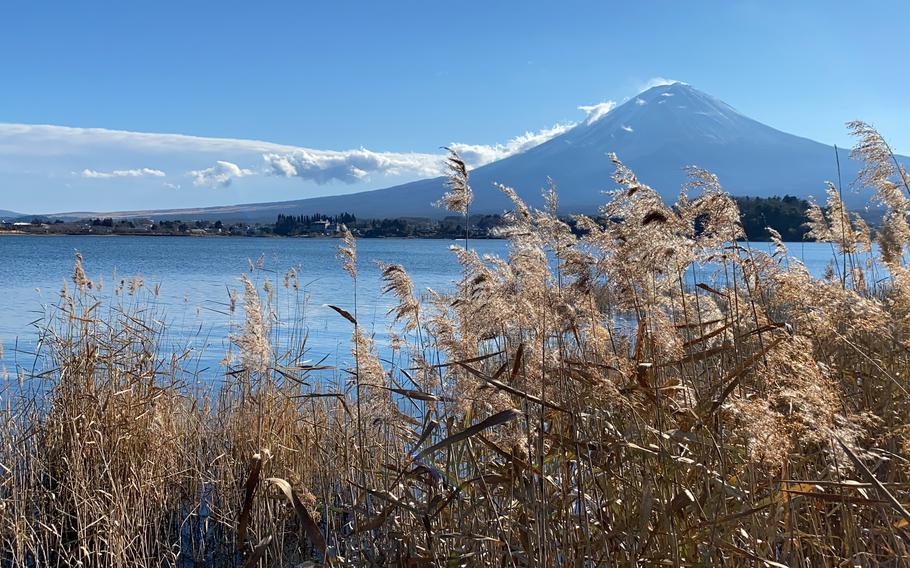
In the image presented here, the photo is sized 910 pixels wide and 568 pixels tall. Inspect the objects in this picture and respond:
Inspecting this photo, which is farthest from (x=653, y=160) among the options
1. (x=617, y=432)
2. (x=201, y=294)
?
(x=617, y=432)

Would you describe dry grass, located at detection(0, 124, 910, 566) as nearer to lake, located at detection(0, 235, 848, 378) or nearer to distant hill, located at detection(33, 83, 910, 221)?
lake, located at detection(0, 235, 848, 378)

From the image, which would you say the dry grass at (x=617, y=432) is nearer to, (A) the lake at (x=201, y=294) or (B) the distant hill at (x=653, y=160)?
(A) the lake at (x=201, y=294)

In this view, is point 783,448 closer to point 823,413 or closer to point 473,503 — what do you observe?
point 823,413

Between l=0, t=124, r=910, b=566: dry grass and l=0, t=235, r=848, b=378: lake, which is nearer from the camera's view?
l=0, t=124, r=910, b=566: dry grass

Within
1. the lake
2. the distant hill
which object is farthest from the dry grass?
the distant hill

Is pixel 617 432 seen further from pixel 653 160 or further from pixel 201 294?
pixel 653 160

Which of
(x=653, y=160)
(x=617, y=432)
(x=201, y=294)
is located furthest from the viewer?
(x=653, y=160)

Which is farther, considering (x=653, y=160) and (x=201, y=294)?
(x=653, y=160)

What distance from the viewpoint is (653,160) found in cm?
13850

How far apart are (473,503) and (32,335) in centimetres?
1250

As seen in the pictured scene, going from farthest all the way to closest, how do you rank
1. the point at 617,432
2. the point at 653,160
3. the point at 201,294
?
the point at 653,160 < the point at 201,294 < the point at 617,432

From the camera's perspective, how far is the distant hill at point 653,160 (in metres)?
122

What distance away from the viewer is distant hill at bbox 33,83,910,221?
12225 centimetres

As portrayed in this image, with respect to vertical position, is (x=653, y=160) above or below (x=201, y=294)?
above
